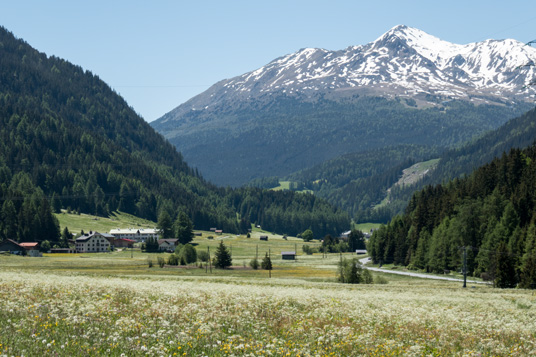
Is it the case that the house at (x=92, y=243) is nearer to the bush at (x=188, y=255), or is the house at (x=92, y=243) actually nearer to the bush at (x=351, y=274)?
the bush at (x=188, y=255)

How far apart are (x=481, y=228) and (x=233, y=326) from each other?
9263 centimetres

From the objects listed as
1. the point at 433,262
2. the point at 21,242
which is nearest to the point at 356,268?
the point at 433,262

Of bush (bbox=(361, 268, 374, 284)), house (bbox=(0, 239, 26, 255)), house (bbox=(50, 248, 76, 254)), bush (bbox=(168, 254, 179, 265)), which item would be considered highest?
house (bbox=(0, 239, 26, 255))

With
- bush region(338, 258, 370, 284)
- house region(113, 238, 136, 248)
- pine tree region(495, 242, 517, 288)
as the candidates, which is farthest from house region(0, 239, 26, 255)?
pine tree region(495, 242, 517, 288)

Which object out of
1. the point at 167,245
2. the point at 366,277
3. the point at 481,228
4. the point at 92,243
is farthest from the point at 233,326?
the point at 167,245

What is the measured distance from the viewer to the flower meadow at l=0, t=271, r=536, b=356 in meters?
19.7

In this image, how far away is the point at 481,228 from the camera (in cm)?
10794

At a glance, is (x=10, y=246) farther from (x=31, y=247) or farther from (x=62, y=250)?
(x=62, y=250)

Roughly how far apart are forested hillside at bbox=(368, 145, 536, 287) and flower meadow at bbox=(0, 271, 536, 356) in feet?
161

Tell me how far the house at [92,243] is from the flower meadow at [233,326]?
153 meters

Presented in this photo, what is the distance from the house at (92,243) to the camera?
7116 inches

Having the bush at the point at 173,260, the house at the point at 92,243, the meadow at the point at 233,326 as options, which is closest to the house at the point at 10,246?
the house at the point at 92,243

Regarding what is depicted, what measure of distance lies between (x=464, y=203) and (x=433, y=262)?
15951 millimetres

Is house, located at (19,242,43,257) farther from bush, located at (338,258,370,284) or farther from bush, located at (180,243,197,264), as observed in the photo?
bush, located at (338,258,370,284)
